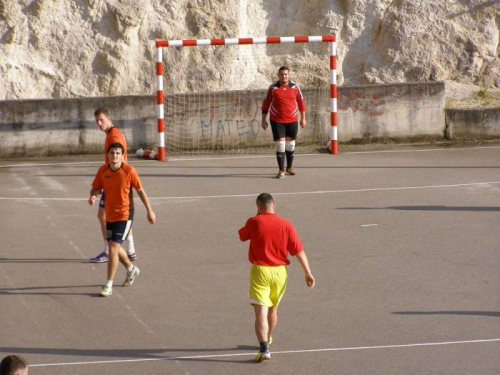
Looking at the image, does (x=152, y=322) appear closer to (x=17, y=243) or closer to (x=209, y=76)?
(x=17, y=243)

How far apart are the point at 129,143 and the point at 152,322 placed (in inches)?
447

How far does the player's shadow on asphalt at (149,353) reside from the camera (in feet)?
25.8

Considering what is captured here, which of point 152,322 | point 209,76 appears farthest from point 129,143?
point 152,322

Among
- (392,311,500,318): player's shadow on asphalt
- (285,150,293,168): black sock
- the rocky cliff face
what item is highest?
the rocky cliff face

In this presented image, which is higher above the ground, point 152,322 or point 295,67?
point 295,67

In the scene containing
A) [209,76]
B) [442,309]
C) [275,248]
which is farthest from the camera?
[209,76]

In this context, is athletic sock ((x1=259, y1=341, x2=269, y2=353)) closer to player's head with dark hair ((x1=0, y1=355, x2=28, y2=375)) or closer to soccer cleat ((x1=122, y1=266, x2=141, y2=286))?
soccer cleat ((x1=122, y1=266, x2=141, y2=286))

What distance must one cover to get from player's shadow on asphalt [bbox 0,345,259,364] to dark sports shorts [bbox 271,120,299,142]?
358 inches

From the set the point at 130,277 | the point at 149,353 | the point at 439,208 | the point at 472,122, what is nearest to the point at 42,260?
the point at 130,277

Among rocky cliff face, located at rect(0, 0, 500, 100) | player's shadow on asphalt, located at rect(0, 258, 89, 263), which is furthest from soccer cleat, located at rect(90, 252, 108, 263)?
rocky cliff face, located at rect(0, 0, 500, 100)

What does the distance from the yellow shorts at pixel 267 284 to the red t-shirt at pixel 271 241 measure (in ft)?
0.20

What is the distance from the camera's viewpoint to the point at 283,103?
661 inches

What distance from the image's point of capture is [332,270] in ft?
34.7

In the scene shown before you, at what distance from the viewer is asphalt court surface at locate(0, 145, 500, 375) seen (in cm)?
793
